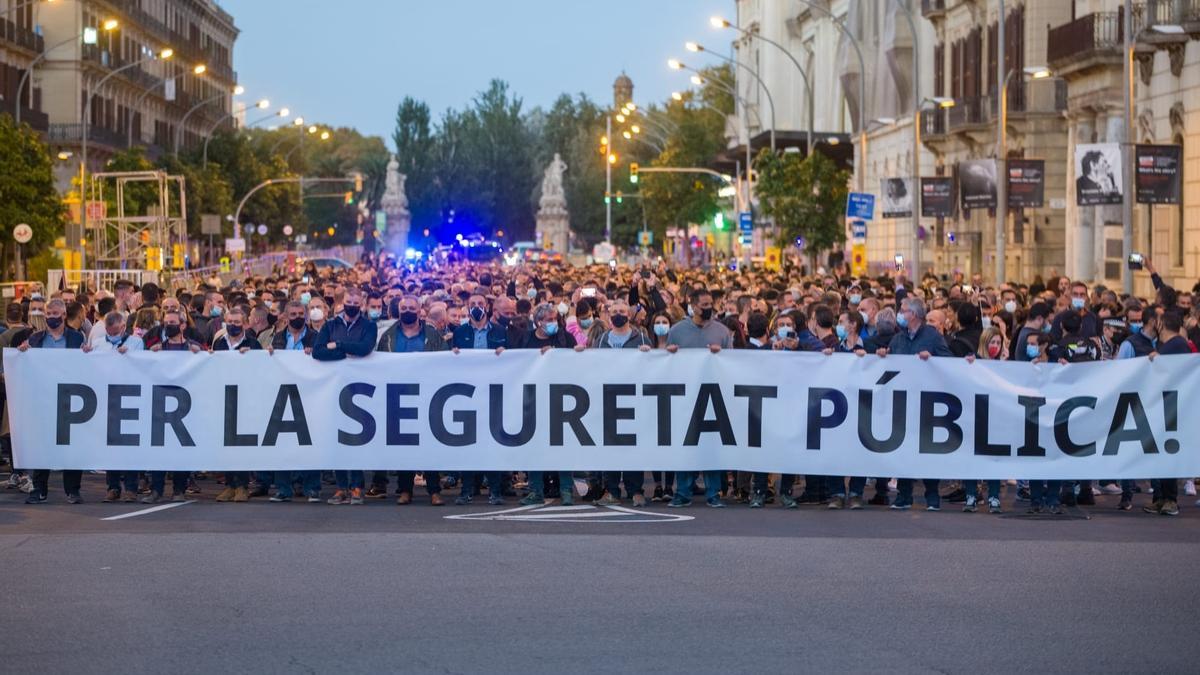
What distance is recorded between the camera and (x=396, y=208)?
16338 cm

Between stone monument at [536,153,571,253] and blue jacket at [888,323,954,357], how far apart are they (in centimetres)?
14318

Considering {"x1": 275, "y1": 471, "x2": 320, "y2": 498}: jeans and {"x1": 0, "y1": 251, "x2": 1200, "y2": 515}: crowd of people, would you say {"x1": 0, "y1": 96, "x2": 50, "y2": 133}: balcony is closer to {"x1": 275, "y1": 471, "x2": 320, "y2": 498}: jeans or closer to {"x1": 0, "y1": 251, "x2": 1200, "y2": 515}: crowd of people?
{"x1": 0, "y1": 251, "x2": 1200, "y2": 515}: crowd of people

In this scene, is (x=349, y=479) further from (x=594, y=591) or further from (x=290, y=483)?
(x=594, y=591)

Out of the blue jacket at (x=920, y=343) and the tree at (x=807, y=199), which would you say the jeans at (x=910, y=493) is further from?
the tree at (x=807, y=199)

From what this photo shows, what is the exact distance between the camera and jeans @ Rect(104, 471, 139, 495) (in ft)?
57.3

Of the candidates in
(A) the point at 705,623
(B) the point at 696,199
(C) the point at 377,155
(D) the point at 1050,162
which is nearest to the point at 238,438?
(A) the point at 705,623

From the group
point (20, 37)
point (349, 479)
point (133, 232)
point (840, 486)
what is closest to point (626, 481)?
point (840, 486)

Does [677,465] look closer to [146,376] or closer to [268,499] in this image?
[268,499]

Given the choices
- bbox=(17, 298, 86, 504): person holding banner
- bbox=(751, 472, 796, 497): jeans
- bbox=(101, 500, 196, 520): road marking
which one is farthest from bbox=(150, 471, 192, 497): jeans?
bbox=(751, 472, 796, 497): jeans

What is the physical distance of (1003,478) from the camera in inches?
657

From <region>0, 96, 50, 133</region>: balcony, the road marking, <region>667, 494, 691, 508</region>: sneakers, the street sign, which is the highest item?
<region>0, 96, 50, 133</region>: balcony

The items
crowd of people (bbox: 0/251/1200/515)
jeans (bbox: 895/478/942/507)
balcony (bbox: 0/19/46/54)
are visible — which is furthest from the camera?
balcony (bbox: 0/19/46/54)

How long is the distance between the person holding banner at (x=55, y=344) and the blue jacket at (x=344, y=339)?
210cm

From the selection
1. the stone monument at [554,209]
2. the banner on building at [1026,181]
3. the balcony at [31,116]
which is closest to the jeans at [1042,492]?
the banner on building at [1026,181]
